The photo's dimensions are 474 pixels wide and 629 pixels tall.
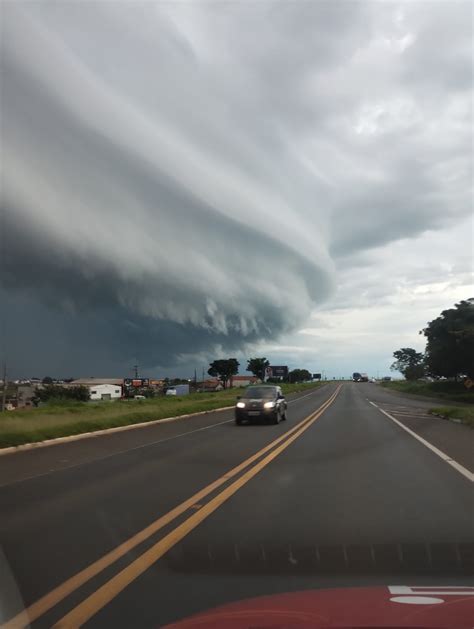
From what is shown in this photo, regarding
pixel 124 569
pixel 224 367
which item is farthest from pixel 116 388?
pixel 124 569

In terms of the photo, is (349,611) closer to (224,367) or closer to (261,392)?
(261,392)

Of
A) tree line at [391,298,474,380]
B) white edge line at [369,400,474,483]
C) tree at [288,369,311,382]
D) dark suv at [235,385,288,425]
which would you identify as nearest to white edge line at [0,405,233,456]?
dark suv at [235,385,288,425]

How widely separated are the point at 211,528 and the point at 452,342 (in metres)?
55.3

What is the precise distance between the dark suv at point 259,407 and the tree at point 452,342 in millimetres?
33742

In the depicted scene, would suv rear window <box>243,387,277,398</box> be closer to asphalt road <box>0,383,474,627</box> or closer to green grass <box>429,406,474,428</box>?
green grass <box>429,406,474,428</box>

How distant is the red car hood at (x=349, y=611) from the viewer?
3299mm

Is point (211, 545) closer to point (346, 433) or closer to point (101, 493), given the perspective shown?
point (101, 493)

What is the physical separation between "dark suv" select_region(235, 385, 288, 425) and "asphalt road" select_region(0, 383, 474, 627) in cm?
1063

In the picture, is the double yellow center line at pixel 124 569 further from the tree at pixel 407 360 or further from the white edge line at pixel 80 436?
the tree at pixel 407 360

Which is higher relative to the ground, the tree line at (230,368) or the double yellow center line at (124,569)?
the tree line at (230,368)

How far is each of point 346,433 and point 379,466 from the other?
8254mm

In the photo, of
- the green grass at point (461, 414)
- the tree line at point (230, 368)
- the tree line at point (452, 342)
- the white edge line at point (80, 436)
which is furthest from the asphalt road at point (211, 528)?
the tree line at point (230, 368)

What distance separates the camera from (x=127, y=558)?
6055mm

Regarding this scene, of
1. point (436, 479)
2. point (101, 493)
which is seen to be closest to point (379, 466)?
point (436, 479)
